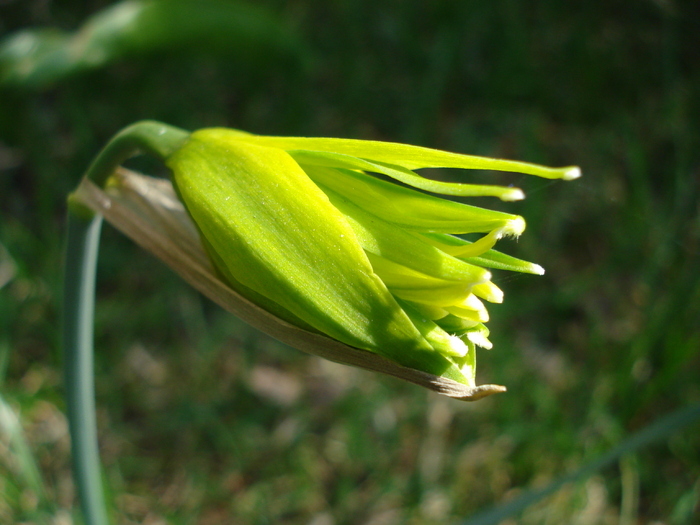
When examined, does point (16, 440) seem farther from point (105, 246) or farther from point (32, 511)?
point (105, 246)

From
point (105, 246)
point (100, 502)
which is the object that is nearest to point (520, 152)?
point (105, 246)

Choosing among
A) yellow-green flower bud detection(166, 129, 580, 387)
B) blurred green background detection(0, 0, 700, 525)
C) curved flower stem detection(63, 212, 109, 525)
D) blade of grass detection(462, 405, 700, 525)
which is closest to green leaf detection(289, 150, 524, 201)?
yellow-green flower bud detection(166, 129, 580, 387)

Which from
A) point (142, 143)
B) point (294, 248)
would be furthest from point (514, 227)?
point (142, 143)

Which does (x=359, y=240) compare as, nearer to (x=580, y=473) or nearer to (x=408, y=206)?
(x=408, y=206)

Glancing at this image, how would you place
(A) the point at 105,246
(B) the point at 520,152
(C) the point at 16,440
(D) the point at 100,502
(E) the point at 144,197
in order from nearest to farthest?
(E) the point at 144,197, (D) the point at 100,502, (C) the point at 16,440, (A) the point at 105,246, (B) the point at 520,152

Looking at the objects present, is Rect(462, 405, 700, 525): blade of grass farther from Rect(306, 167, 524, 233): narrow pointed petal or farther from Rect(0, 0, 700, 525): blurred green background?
Rect(306, 167, 524, 233): narrow pointed petal

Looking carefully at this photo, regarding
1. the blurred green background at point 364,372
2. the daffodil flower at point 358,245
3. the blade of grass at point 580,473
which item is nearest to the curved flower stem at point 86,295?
the daffodil flower at point 358,245

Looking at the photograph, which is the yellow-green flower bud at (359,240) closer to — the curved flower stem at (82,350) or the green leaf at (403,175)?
the green leaf at (403,175)
